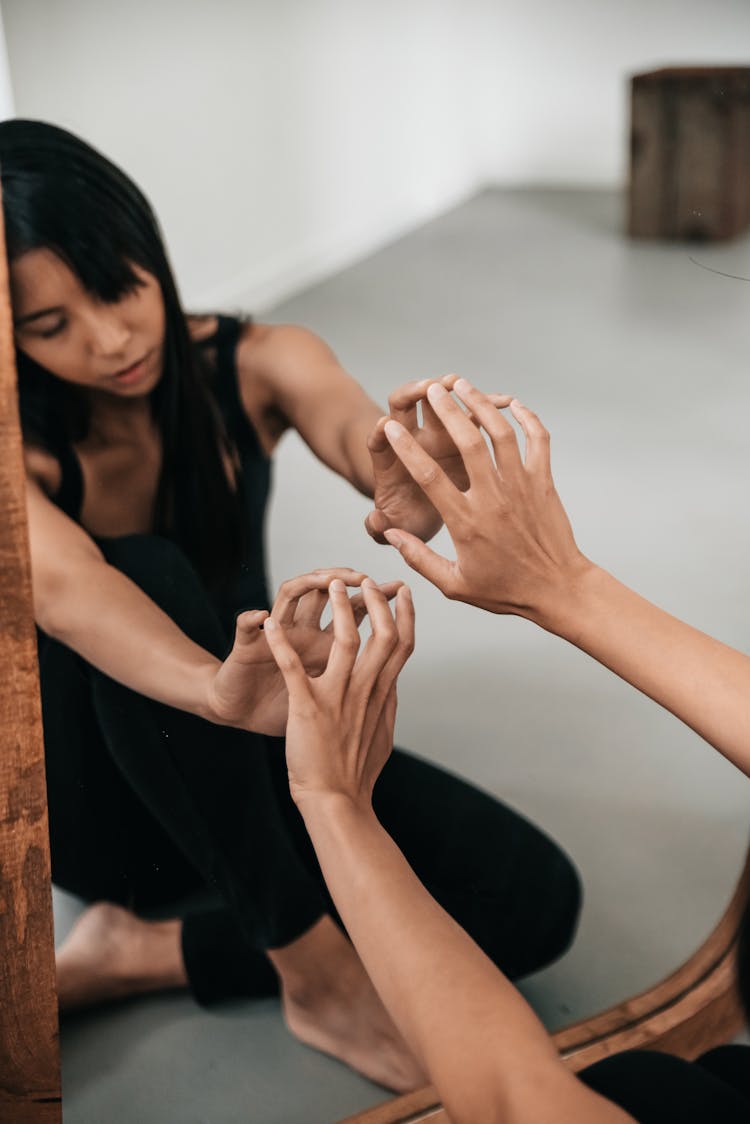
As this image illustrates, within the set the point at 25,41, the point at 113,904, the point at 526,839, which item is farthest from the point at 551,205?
the point at 113,904

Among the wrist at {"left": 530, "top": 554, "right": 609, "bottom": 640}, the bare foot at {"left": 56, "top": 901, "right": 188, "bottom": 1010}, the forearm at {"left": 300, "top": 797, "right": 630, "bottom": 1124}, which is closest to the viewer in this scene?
the forearm at {"left": 300, "top": 797, "right": 630, "bottom": 1124}

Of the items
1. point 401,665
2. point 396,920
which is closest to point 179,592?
point 401,665

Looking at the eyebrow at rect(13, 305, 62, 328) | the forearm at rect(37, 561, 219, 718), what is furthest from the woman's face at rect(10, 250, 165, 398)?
the forearm at rect(37, 561, 219, 718)

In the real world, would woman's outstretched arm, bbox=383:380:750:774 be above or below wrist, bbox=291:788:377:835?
above

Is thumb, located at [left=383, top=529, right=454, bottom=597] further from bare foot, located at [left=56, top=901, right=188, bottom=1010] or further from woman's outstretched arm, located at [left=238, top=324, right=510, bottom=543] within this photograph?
bare foot, located at [left=56, top=901, right=188, bottom=1010]

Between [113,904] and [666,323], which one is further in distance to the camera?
[113,904]

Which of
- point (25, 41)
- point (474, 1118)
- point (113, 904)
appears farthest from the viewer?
point (113, 904)

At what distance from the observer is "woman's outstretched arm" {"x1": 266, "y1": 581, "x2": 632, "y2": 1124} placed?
497 mm

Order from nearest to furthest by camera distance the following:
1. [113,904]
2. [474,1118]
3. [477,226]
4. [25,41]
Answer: [474,1118] < [25,41] < [477,226] < [113,904]

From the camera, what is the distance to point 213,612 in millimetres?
690

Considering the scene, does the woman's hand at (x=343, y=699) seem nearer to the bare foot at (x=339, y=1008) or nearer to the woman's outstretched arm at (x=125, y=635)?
the woman's outstretched arm at (x=125, y=635)

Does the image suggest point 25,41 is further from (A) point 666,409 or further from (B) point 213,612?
(A) point 666,409

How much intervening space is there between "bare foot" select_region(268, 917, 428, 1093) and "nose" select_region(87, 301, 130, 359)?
14.6 inches

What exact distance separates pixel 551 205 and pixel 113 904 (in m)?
0.53
